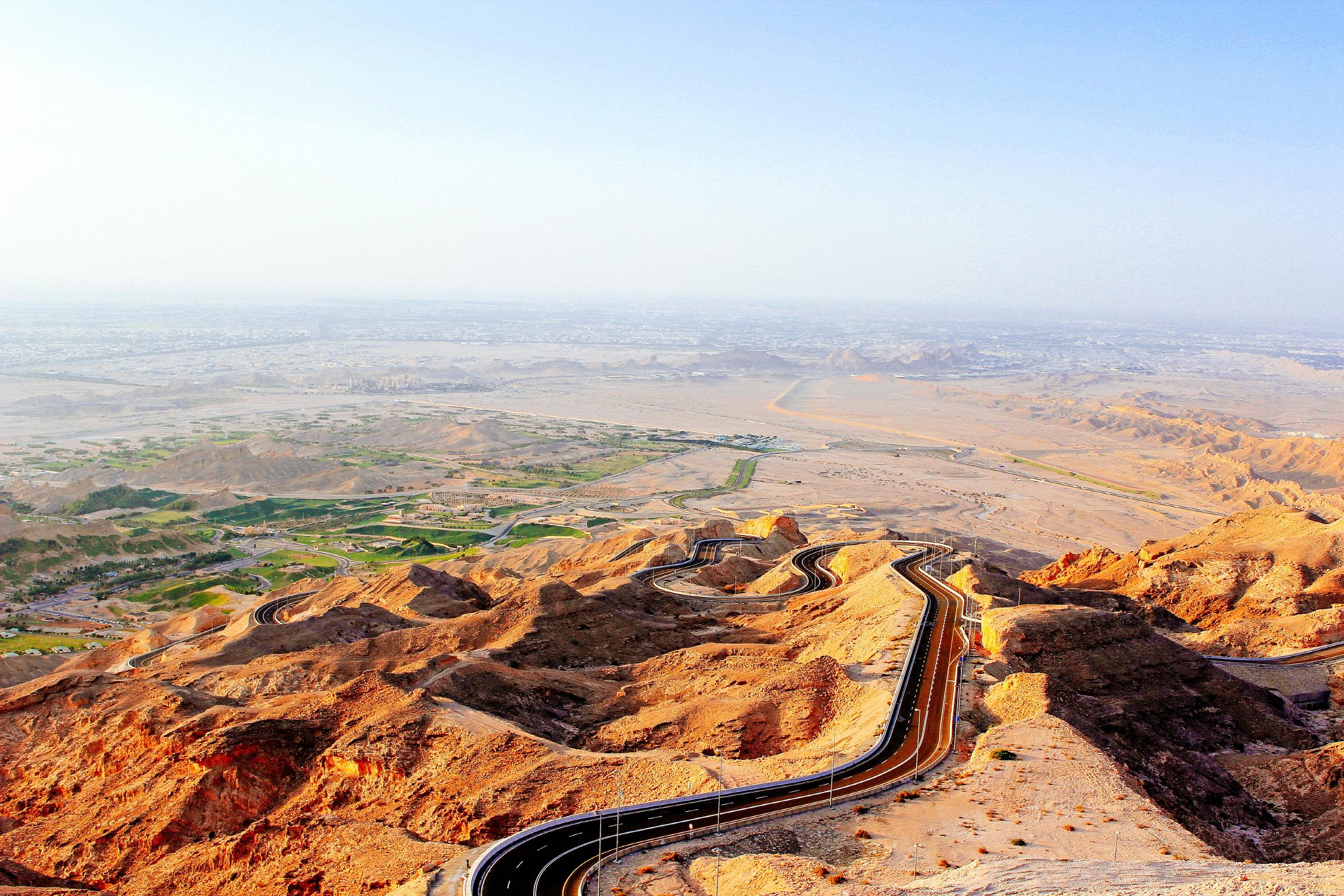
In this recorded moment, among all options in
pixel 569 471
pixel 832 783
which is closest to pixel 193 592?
pixel 569 471

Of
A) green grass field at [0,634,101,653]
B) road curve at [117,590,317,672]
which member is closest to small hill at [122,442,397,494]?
green grass field at [0,634,101,653]

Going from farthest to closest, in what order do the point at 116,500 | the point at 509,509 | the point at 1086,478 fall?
1. the point at 1086,478
2. the point at 509,509
3. the point at 116,500

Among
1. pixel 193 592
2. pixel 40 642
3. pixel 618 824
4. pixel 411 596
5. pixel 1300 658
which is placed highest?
pixel 618 824

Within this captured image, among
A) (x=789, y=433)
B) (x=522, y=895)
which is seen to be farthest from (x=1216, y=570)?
(x=789, y=433)

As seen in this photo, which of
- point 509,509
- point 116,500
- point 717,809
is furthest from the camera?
point 509,509

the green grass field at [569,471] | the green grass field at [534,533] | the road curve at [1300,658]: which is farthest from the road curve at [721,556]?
the green grass field at [569,471]

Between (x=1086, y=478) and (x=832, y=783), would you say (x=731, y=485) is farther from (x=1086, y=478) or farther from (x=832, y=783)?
(x=832, y=783)

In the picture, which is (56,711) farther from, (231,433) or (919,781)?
(231,433)

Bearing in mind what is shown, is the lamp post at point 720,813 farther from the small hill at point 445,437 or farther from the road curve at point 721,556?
the small hill at point 445,437

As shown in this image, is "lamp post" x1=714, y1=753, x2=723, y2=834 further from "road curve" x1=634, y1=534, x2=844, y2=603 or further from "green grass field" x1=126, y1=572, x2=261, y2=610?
"green grass field" x1=126, y1=572, x2=261, y2=610
